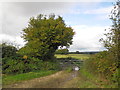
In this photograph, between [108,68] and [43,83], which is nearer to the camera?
[108,68]

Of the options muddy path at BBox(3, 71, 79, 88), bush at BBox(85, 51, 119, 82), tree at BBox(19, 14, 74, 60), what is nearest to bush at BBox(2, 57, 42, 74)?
tree at BBox(19, 14, 74, 60)

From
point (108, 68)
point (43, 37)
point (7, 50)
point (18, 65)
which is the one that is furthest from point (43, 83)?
point (43, 37)

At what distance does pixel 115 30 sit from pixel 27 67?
768 cm

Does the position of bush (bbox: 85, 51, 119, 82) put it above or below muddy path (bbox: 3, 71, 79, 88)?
above

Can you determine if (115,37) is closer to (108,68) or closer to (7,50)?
(108,68)

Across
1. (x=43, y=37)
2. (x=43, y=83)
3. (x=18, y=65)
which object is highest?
(x=43, y=37)

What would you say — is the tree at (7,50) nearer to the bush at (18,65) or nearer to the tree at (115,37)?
the bush at (18,65)

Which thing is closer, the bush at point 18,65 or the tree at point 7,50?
the bush at point 18,65

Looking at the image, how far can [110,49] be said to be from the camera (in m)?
8.01

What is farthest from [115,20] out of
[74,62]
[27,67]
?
[74,62]

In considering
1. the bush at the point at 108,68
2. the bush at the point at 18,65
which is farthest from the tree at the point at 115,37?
the bush at the point at 18,65

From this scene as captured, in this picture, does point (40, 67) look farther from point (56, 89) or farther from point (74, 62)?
point (74, 62)

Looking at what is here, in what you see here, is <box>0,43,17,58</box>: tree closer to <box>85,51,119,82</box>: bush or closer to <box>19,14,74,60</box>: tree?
<box>19,14,74,60</box>: tree

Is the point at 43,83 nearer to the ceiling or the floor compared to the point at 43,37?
nearer to the floor
